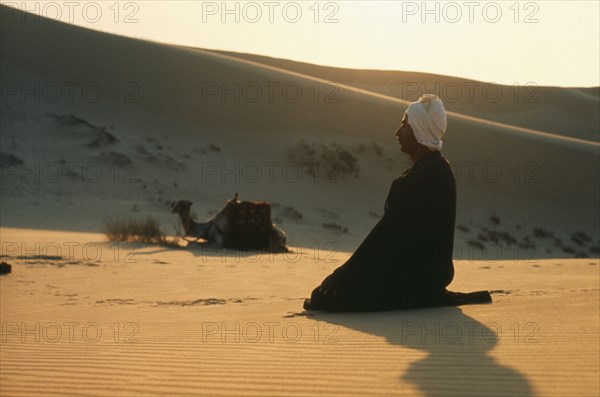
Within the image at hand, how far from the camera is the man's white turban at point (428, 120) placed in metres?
7.68

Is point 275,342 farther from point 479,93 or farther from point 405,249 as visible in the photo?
point 479,93

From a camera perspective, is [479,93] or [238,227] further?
[479,93]

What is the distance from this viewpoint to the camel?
16047 mm

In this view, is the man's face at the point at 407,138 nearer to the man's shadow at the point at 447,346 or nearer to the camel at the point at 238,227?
the man's shadow at the point at 447,346

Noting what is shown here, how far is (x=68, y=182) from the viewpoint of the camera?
27500 millimetres

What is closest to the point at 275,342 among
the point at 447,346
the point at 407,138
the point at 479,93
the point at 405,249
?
the point at 447,346

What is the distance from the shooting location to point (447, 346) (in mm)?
5934

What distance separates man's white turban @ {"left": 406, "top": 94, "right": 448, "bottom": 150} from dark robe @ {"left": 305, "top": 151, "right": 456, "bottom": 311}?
13 centimetres

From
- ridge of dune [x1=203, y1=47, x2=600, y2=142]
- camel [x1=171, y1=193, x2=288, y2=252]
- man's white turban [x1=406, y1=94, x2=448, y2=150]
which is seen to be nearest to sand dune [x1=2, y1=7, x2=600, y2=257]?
camel [x1=171, y1=193, x2=288, y2=252]

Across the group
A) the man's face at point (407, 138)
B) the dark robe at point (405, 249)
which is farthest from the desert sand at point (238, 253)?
the man's face at point (407, 138)

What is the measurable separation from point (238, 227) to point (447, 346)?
33.9 ft

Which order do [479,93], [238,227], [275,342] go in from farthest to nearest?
[479,93] < [238,227] < [275,342]

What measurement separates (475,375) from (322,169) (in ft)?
98.7

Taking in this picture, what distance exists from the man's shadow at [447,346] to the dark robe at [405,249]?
16cm
